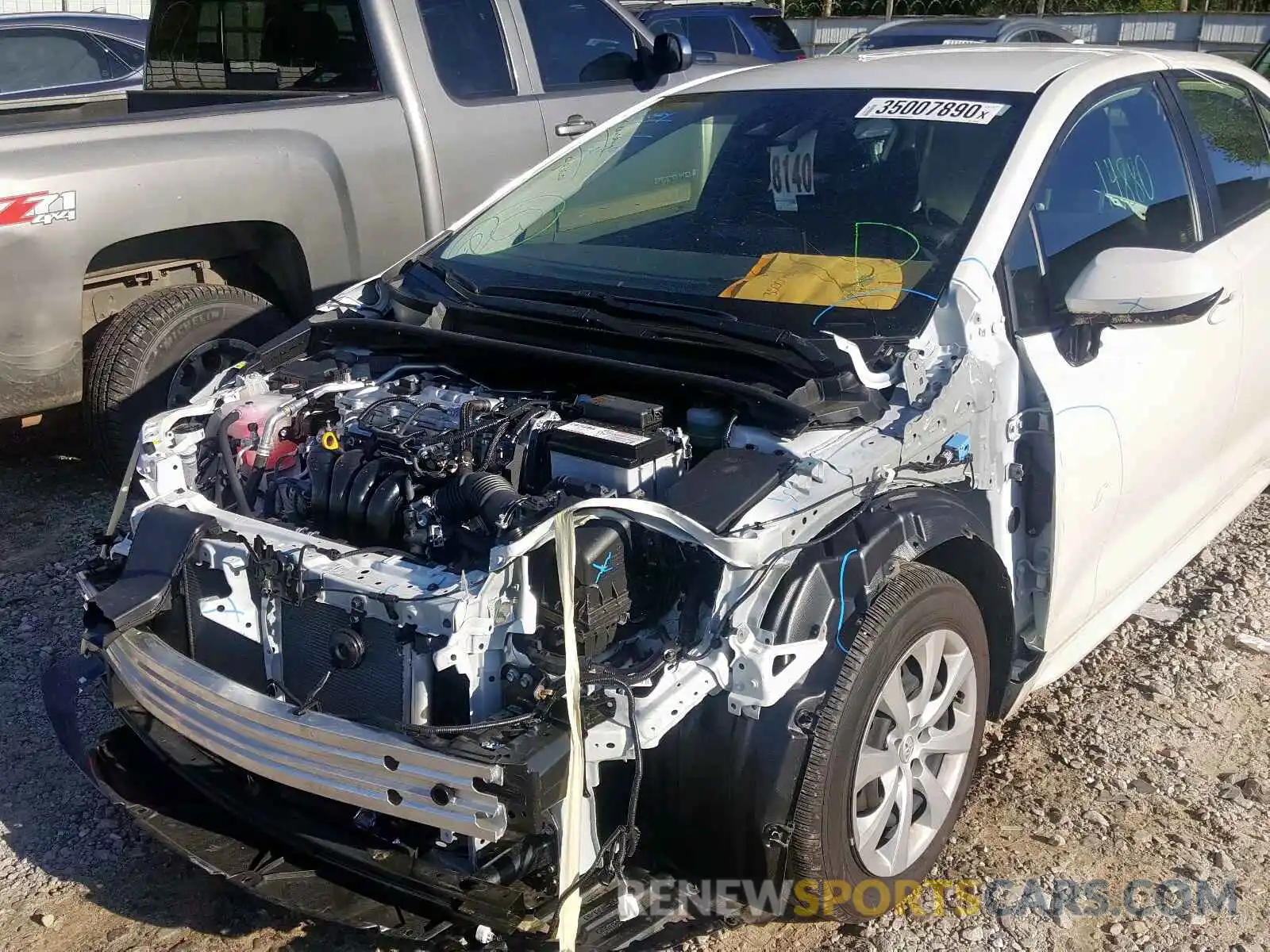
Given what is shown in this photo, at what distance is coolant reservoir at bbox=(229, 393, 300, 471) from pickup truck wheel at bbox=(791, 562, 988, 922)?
5.00 ft

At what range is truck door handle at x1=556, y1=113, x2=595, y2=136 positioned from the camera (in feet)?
19.1

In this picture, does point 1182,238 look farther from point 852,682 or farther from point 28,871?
point 28,871

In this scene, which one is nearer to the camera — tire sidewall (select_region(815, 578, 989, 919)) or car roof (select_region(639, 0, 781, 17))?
tire sidewall (select_region(815, 578, 989, 919))

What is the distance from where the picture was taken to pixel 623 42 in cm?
627

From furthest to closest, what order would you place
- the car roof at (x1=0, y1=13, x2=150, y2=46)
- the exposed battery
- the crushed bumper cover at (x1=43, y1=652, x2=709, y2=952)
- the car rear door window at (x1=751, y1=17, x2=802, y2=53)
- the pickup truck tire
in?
the car rear door window at (x1=751, y1=17, x2=802, y2=53) → the car roof at (x1=0, y1=13, x2=150, y2=46) → the pickup truck tire → the exposed battery → the crushed bumper cover at (x1=43, y1=652, x2=709, y2=952)

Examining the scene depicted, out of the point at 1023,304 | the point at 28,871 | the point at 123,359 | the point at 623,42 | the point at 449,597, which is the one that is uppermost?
the point at 623,42

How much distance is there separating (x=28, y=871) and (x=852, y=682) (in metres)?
2.18

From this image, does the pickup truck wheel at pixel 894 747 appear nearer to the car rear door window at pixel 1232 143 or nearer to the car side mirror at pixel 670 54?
the car rear door window at pixel 1232 143

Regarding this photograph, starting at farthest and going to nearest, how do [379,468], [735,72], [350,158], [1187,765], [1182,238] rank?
[350,158], [735,72], [1182,238], [1187,765], [379,468]

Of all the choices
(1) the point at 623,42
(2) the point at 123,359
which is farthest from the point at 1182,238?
(2) the point at 123,359

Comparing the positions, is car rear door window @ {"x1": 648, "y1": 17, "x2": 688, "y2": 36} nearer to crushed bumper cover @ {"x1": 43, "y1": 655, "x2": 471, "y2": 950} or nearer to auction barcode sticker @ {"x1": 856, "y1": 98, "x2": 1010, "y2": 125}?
auction barcode sticker @ {"x1": 856, "y1": 98, "x2": 1010, "y2": 125}

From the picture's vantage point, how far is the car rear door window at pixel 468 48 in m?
5.45

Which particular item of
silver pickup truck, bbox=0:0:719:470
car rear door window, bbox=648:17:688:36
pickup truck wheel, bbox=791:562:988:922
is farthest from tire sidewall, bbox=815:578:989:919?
car rear door window, bbox=648:17:688:36

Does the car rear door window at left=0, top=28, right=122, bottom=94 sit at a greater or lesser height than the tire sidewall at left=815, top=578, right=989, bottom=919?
greater
